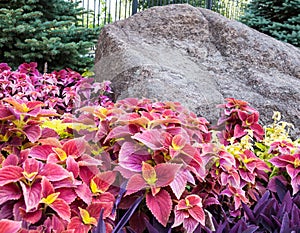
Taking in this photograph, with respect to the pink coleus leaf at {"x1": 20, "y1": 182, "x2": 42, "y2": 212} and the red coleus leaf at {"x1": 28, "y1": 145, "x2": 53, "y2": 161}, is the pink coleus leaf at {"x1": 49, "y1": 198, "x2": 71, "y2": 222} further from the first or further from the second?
the red coleus leaf at {"x1": 28, "y1": 145, "x2": 53, "y2": 161}

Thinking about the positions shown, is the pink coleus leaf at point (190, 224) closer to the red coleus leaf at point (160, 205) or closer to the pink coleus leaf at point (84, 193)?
the red coleus leaf at point (160, 205)

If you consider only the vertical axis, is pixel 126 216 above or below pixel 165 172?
below

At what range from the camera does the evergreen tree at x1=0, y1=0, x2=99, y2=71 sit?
14.8 feet

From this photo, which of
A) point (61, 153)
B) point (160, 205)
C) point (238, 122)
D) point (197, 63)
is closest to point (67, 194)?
point (61, 153)

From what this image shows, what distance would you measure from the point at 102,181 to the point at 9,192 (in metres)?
0.29

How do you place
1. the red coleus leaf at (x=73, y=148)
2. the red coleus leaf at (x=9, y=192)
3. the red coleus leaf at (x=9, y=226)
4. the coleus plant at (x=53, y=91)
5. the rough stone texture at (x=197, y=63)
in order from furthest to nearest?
the coleus plant at (x=53, y=91) < the rough stone texture at (x=197, y=63) < the red coleus leaf at (x=73, y=148) < the red coleus leaf at (x=9, y=192) < the red coleus leaf at (x=9, y=226)

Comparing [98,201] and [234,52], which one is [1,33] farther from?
[98,201]

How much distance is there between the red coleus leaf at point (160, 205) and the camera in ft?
3.73

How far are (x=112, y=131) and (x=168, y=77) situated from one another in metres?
1.59

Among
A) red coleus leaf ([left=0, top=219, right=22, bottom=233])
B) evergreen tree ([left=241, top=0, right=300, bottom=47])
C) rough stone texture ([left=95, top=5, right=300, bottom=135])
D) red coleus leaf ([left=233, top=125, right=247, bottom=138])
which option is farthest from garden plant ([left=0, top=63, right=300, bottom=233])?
evergreen tree ([left=241, top=0, right=300, bottom=47])

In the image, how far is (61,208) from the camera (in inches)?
42.0

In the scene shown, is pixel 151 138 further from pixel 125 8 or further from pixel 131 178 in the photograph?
pixel 125 8

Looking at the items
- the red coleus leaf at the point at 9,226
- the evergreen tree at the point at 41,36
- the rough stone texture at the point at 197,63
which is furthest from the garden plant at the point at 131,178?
the evergreen tree at the point at 41,36

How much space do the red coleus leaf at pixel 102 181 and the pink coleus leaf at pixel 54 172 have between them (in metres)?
0.11
